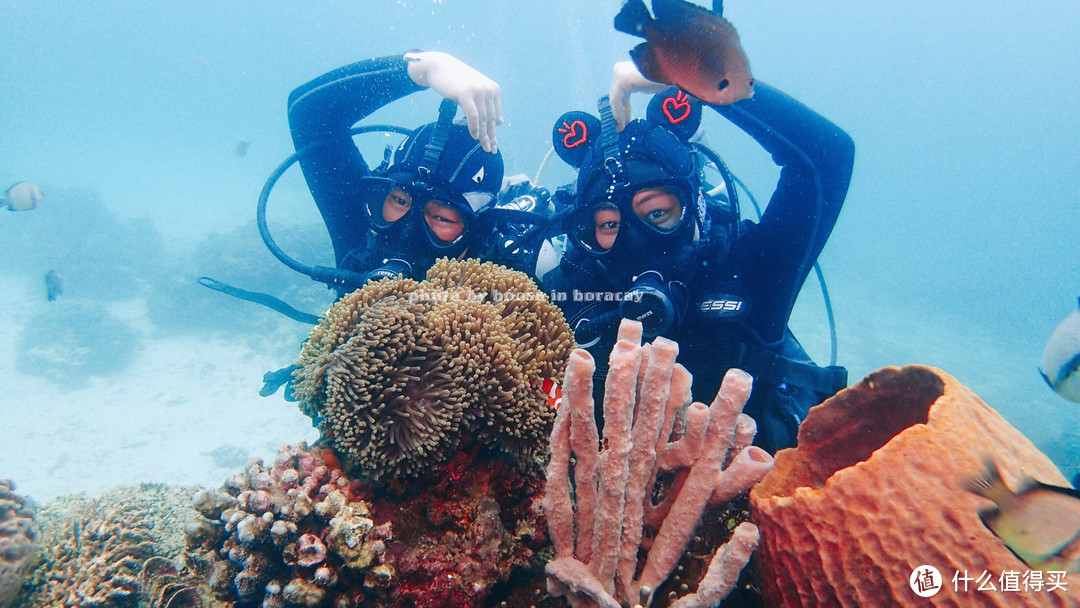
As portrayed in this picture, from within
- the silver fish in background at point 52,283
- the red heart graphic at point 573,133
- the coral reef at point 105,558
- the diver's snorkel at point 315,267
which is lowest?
Result: the coral reef at point 105,558

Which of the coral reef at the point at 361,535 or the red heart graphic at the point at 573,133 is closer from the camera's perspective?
the coral reef at the point at 361,535

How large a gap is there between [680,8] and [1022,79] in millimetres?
173978

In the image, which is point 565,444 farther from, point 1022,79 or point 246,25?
point 1022,79

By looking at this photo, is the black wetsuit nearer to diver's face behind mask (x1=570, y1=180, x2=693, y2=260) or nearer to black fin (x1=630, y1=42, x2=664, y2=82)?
diver's face behind mask (x1=570, y1=180, x2=693, y2=260)

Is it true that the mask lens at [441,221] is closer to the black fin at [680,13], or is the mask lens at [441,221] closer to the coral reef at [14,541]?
the black fin at [680,13]

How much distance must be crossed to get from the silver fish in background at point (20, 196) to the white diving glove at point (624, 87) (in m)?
14.2

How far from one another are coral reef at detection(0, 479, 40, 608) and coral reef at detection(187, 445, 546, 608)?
1.65m

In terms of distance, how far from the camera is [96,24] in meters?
115

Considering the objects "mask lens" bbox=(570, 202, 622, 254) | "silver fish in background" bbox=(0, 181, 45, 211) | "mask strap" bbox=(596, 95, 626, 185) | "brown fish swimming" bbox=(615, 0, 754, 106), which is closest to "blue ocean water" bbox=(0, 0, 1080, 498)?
"silver fish in background" bbox=(0, 181, 45, 211)

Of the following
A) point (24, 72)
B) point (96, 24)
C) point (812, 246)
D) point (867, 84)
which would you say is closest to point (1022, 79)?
point (867, 84)

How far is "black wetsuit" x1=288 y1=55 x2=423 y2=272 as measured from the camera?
14.6ft

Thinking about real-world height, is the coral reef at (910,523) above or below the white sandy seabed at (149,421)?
above

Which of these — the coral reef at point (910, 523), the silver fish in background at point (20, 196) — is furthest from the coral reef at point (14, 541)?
the silver fish in background at point (20, 196)

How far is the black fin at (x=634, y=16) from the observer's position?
6.36 ft
